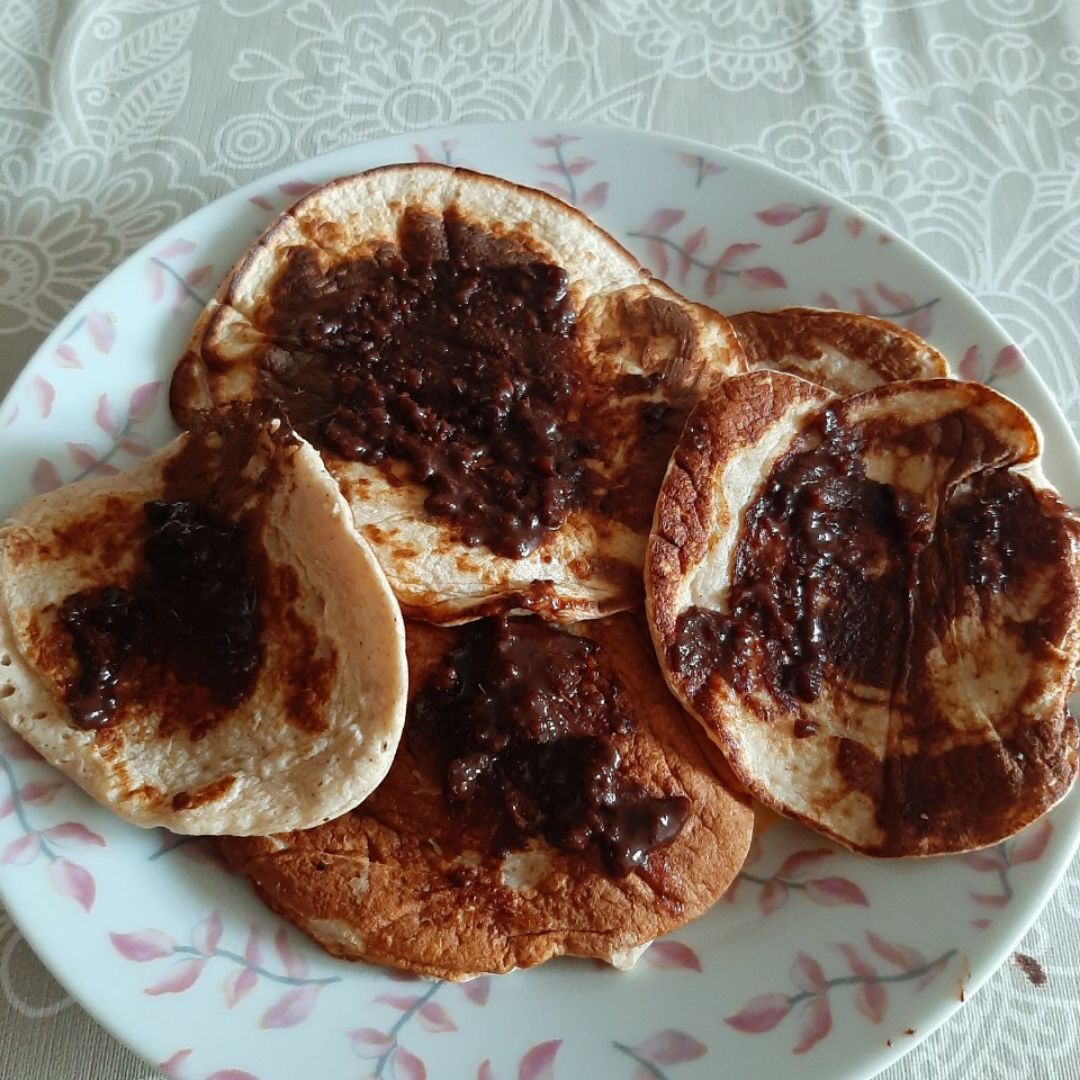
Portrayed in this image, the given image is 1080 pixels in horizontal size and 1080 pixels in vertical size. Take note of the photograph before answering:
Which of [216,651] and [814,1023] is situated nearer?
[814,1023]

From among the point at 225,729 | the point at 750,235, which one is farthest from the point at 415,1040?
the point at 750,235

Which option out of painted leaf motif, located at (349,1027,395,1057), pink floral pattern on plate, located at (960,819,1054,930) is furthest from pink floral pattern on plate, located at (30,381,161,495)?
pink floral pattern on plate, located at (960,819,1054,930)

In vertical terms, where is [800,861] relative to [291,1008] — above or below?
above

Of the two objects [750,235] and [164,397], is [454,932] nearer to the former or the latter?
[164,397]

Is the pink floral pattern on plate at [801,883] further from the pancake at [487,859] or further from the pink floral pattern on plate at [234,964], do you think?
the pink floral pattern on plate at [234,964]

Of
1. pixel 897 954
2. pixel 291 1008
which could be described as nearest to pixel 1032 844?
pixel 897 954

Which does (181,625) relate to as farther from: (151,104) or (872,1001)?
(151,104)
